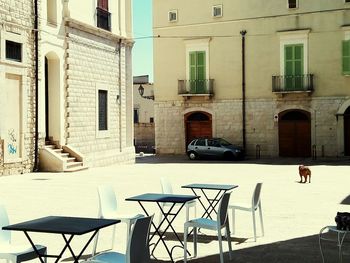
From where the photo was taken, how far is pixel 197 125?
1184 inches

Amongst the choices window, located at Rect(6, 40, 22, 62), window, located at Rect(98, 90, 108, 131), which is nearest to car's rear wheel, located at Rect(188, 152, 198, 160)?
window, located at Rect(98, 90, 108, 131)

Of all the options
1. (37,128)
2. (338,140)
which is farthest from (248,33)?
(37,128)

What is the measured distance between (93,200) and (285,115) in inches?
719

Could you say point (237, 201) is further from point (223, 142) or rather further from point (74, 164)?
point (223, 142)

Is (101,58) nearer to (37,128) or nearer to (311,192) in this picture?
(37,128)

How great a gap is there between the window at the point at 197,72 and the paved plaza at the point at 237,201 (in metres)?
8.73

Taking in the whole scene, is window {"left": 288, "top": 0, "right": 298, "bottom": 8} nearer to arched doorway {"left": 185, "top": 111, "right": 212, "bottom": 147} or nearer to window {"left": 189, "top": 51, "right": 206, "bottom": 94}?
window {"left": 189, "top": 51, "right": 206, "bottom": 94}

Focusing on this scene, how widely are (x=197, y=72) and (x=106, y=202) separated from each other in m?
23.1

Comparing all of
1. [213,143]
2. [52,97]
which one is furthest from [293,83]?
[52,97]

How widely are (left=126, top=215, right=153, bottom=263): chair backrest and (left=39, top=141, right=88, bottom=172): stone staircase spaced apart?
14340mm

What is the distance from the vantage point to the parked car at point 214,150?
26625 mm

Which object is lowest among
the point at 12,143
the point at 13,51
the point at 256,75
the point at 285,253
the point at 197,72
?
the point at 285,253

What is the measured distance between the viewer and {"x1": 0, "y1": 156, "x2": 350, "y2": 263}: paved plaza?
6.90 meters

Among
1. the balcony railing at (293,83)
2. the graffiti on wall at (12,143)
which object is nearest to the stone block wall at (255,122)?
the balcony railing at (293,83)
